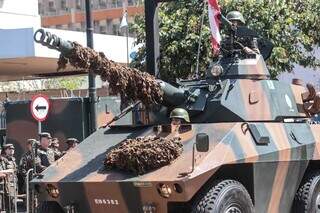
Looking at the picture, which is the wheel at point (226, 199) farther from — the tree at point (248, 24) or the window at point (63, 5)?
the window at point (63, 5)

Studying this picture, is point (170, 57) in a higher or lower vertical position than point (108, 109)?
higher

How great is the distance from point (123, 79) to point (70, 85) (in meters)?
26.9

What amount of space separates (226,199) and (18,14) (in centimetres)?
2516

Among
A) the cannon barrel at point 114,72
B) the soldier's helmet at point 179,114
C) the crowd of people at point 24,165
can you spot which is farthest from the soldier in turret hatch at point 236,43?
the crowd of people at point 24,165

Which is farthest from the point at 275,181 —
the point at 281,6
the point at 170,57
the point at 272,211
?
the point at 281,6

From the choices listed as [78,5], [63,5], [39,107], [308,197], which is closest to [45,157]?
[39,107]

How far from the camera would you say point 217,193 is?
25.6 feet

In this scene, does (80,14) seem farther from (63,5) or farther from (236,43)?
(236,43)

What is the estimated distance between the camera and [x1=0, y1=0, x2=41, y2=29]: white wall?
30.4 meters

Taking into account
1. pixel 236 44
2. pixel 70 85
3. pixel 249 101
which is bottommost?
pixel 70 85

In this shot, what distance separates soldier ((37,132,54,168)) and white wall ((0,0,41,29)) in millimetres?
17235

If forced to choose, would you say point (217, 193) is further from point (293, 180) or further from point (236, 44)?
point (236, 44)

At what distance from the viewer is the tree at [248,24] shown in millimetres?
15602

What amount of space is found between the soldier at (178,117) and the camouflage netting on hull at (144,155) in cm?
40
